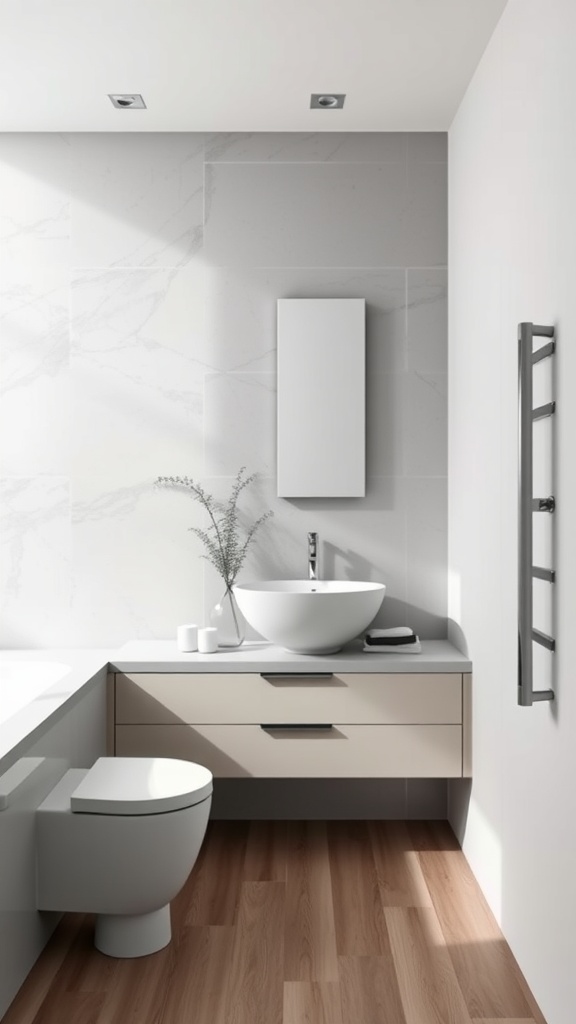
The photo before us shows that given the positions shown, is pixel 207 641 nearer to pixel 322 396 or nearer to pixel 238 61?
pixel 322 396

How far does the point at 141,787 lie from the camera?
2.39m

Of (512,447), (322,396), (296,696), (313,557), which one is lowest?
(296,696)

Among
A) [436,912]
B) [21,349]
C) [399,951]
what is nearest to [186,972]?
[399,951]

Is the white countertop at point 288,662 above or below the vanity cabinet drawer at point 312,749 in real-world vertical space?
above

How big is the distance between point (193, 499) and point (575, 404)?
6.09ft

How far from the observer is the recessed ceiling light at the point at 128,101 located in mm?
3076

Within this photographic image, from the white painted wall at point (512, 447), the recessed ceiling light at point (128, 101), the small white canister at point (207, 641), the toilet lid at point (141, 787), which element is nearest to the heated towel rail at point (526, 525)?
the white painted wall at point (512, 447)

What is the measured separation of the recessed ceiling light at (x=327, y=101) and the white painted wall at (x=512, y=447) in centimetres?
43

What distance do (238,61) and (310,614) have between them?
1.77 meters

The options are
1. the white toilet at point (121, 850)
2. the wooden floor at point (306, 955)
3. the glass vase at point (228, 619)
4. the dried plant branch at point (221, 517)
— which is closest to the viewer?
the wooden floor at point (306, 955)

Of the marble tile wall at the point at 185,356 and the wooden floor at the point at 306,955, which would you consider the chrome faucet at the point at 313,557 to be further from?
the wooden floor at the point at 306,955

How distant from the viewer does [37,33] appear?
8.75 ft

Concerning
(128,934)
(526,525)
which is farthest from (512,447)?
(128,934)

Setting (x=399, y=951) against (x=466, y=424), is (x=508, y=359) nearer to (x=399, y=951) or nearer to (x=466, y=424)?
(x=466, y=424)
